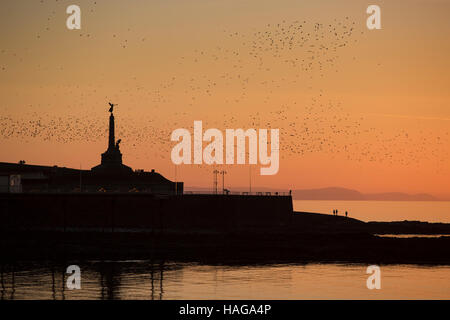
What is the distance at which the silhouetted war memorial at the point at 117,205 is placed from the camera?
4459 inches

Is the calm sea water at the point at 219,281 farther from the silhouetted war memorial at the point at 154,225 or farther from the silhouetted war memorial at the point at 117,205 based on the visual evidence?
the silhouetted war memorial at the point at 117,205

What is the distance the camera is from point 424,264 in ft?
267

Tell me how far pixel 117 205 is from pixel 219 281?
183 ft

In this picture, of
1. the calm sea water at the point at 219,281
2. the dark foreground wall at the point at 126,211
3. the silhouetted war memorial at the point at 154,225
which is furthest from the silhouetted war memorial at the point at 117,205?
the calm sea water at the point at 219,281

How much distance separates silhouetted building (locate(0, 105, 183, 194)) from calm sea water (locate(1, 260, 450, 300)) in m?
44.2

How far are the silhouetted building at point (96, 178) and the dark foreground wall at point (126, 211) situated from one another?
396cm

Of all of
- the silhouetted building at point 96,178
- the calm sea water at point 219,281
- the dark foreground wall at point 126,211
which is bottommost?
the calm sea water at point 219,281

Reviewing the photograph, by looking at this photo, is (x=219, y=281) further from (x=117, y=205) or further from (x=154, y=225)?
(x=117, y=205)

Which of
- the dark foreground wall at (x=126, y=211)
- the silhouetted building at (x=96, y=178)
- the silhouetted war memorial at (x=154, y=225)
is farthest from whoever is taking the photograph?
the silhouetted building at (x=96, y=178)

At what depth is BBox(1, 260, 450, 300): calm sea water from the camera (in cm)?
5650

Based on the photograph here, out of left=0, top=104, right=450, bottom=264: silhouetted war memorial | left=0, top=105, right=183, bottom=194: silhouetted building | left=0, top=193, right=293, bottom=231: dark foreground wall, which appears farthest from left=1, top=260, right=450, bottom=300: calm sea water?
left=0, top=105, right=183, bottom=194: silhouetted building

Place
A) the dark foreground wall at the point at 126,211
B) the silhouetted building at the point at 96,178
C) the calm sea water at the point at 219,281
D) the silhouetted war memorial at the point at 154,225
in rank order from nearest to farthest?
the calm sea water at the point at 219,281 < the silhouetted war memorial at the point at 154,225 < the dark foreground wall at the point at 126,211 < the silhouetted building at the point at 96,178
